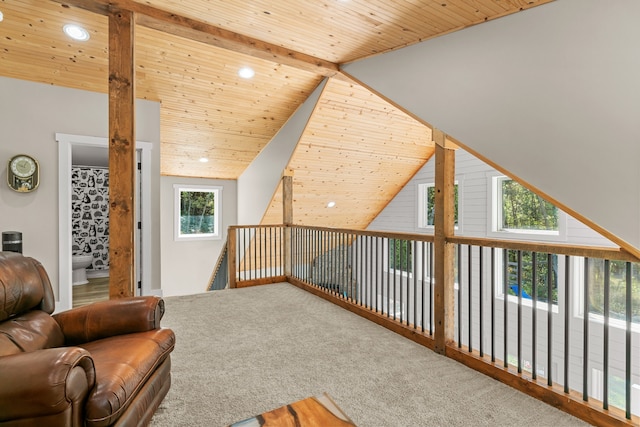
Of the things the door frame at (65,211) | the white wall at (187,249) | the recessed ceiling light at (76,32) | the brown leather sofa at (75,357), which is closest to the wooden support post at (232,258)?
the door frame at (65,211)

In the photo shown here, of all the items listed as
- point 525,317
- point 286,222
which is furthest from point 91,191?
point 525,317

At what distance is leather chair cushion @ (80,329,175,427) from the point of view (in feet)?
4.44

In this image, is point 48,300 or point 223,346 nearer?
point 48,300

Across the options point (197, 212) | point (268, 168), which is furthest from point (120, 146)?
point (197, 212)

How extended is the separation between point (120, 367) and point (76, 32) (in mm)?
3357

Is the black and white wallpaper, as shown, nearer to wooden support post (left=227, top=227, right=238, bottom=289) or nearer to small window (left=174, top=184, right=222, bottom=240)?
small window (left=174, top=184, right=222, bottom=240)

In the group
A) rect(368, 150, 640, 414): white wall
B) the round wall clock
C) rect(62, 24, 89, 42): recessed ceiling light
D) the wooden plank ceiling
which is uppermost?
rect(62, 24, 89, 42): recessed ceiling light

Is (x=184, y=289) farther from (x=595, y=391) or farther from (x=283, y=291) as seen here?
(x=595, y=391)

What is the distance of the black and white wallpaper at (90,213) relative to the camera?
687cm

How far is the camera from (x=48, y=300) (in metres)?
2.00

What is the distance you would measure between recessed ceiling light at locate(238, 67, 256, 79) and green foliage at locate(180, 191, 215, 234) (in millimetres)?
3800

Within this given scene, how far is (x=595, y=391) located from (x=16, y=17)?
7.75 meters

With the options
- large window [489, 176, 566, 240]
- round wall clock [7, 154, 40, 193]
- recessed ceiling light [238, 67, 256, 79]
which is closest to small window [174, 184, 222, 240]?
round wall clock [7, 154, 40, 193]

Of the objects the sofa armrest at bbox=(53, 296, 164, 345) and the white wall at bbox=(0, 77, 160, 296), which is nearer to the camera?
the sofa armrest at bbox=(53, 296, 164, 345)
